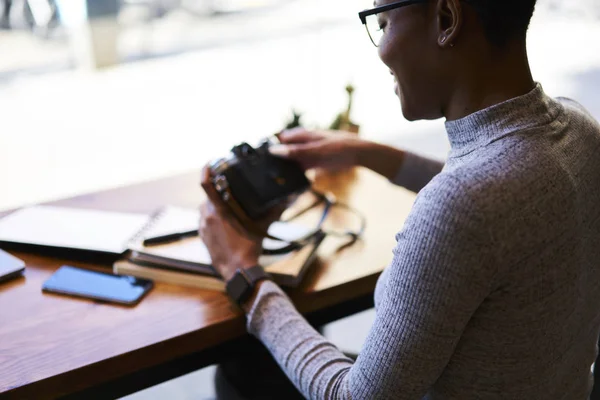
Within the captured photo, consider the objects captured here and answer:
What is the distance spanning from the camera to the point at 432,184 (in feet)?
2.20

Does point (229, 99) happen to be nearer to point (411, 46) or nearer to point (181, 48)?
point (181, 48)

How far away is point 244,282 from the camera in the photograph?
936mm

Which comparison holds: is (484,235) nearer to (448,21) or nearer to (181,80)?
(448,21)

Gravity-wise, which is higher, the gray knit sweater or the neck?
the neck

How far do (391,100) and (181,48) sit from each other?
141 centimetres

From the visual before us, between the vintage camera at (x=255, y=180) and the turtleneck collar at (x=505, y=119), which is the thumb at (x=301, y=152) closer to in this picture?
the vintage camera at (x=255, y=180)

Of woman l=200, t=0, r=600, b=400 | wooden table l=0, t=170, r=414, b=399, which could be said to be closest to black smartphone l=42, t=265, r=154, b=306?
wooden table l=0, t=170, r=414, b=399

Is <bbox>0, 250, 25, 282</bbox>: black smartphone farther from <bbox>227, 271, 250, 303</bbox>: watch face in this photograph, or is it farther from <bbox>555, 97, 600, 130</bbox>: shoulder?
<bbox>555, 97, 600, 130</bbox>: shoulder

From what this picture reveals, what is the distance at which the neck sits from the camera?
27.8 inches

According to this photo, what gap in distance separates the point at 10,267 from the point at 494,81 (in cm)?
77

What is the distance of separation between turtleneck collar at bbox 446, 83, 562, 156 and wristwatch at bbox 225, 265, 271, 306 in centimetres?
36

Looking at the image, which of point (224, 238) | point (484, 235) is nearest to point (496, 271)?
point (484, 235)

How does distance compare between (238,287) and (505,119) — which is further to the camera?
(238,287)

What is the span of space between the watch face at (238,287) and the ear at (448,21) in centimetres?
44
